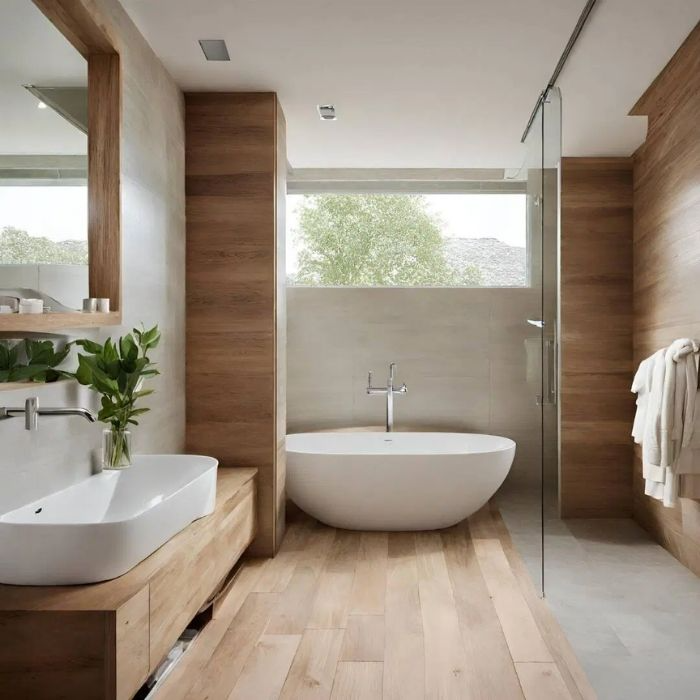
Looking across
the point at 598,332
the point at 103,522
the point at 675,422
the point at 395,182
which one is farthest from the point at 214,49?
the point at 598,332

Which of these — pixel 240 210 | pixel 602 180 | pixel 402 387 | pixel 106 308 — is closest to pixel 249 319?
pixel 240 210

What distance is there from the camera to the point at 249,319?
3.94 meters

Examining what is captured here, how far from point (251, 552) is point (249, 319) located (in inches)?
50.9

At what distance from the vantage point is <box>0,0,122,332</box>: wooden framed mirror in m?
2.15

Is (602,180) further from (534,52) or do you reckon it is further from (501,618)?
(501,618)

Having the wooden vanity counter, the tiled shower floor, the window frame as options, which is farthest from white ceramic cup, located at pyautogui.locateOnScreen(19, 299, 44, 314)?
the window frame

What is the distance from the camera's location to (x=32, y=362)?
7.61 feet

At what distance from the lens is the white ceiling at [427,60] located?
9.65 feet

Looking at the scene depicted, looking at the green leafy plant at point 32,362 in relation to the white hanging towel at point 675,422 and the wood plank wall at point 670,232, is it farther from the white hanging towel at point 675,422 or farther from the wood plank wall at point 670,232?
the wood plank wall at point 670,232

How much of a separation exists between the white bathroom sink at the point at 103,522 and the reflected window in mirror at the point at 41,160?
68cm

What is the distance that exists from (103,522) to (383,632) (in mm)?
1460

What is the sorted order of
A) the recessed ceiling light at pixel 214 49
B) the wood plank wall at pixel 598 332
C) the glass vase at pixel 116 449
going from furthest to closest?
the wood plank wall at pixel 598 332 → the recessed ceiling light at pixel 214 49 → the glass vase at pixel 116 449

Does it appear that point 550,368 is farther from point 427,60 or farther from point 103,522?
point 103,522

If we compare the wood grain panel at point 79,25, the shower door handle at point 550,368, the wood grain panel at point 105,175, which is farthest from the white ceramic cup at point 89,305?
the shower door handle at point 550,368
